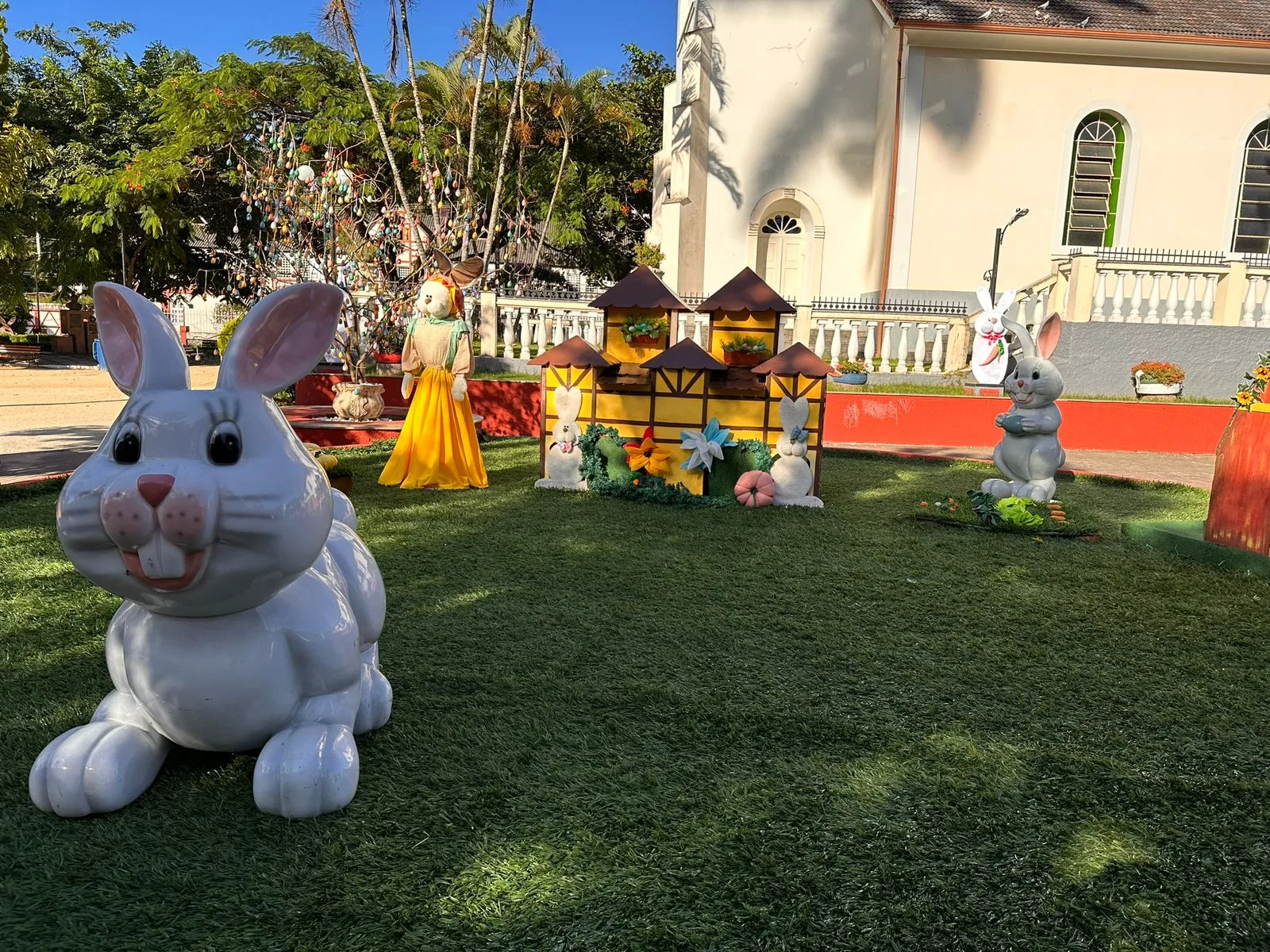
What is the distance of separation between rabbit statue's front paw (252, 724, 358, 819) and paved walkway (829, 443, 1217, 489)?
23.8 ft

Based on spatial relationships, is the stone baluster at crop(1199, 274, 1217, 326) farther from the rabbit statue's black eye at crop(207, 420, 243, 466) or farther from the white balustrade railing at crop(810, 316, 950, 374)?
the rabbit statue's black eye at crop(207, 420, 243, 466)

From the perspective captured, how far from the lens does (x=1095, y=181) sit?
15008 millimetres

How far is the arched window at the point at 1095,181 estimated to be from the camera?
588 inches

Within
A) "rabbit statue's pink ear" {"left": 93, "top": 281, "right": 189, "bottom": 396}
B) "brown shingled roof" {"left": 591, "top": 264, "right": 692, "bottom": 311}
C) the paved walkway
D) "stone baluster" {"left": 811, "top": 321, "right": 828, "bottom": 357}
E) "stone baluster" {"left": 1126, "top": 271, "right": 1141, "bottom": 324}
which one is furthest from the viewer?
"stone baluster" {"left": 811, "top": 321, "right": 828, "bottom": 357}

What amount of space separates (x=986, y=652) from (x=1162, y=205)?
1471 cm

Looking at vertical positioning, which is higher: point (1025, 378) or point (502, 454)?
point (1025, 378)

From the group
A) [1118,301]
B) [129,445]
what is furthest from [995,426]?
[129,445]

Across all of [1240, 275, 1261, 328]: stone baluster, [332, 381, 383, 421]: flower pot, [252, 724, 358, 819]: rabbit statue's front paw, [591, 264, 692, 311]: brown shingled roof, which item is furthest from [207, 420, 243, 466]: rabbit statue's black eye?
[1240, 275, 1261, 328]: stone baluster

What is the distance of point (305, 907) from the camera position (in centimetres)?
180

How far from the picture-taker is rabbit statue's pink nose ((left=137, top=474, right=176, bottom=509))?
5.97 feet

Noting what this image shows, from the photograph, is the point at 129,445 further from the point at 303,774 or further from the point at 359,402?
the point at 359,402

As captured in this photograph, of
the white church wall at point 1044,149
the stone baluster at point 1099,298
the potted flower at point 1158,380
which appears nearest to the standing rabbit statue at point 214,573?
the potted flower at point 1158,380

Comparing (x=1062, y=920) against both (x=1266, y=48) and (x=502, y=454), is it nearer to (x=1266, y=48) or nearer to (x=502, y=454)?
(x=502, y=454)

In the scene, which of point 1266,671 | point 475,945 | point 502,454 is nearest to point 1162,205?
point 502,454
